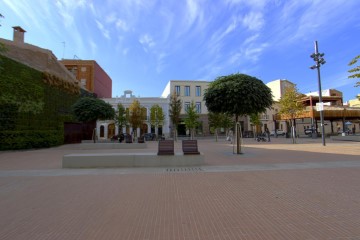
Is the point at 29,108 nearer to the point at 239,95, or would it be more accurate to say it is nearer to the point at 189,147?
the point at 189,147

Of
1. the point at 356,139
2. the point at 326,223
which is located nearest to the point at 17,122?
the point at 326,223

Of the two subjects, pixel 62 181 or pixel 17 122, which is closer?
pixel 62 181

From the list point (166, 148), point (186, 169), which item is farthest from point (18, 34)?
point (186, 169)

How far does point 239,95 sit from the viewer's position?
12.5m

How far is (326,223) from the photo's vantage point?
3.89 meters

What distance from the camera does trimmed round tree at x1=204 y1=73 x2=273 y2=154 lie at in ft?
40.9

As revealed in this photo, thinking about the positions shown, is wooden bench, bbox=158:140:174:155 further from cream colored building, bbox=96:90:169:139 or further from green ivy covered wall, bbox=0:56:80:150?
cream colored building, bbox=96:90:169:139

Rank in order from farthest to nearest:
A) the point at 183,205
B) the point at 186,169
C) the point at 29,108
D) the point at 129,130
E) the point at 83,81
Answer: the point at 83,81, the point at 129,130, the point at 29,108, the point at 186,169, the point at 183,205

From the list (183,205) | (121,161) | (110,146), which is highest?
(110,146)

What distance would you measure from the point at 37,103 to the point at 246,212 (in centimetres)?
2343

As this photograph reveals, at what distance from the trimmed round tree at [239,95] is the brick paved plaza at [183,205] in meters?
5.16

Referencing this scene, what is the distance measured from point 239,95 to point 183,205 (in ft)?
28.7

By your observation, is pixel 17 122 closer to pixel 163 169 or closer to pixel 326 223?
pixel 163 169

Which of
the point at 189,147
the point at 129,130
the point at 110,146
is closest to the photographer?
the point at 189,147
